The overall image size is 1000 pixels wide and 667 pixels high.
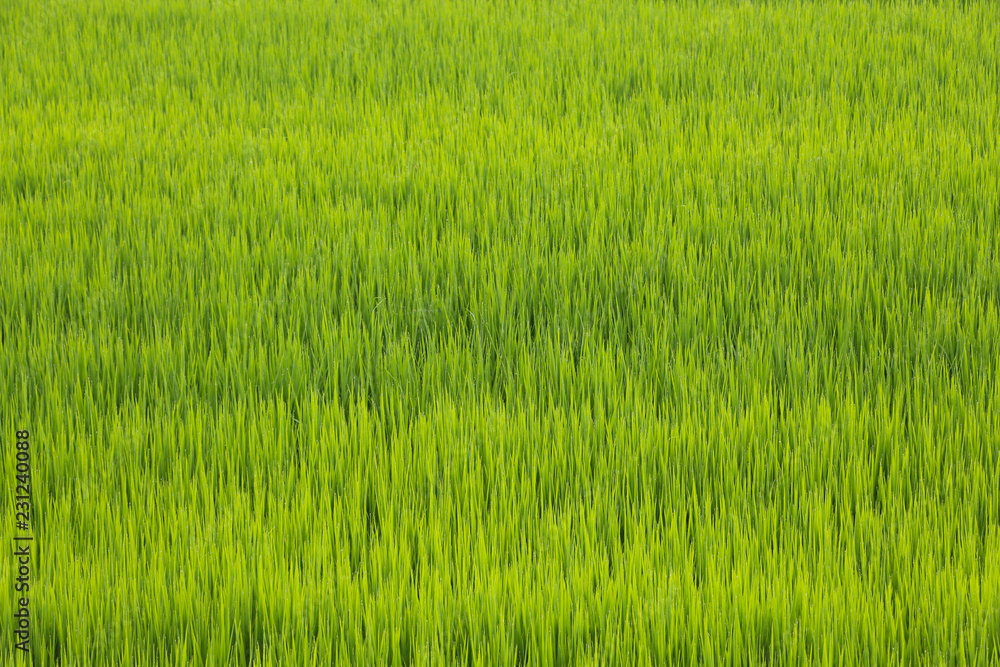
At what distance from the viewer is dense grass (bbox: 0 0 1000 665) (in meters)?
1.60

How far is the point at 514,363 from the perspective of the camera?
2545mm

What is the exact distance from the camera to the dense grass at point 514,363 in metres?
1.60

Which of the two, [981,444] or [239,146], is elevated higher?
[239,146]

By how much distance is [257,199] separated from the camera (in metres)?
3.42

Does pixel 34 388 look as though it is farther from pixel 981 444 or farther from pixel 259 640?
pixel 981 444

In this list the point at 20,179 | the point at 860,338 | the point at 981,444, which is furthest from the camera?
the point at 20,179

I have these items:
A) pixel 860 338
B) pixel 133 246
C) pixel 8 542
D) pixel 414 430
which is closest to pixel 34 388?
pixel 8 542

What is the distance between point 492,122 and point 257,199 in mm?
1285

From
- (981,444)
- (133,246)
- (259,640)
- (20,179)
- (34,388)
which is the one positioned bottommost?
(259,640)

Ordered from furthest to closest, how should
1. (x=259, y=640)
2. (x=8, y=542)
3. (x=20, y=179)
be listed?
(x=20, y=179), (x=8, y=542), (x=259, y=640)

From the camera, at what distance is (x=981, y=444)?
209cm

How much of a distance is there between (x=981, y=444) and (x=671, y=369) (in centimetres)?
82

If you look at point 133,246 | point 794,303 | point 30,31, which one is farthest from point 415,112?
point 30,31

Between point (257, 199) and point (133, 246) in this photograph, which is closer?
point (133, 246)
